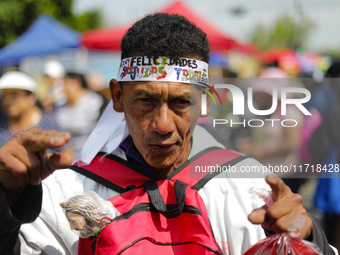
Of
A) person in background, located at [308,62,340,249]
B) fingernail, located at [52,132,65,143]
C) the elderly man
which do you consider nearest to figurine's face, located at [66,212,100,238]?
the elderly man

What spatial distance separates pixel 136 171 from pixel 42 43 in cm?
1060

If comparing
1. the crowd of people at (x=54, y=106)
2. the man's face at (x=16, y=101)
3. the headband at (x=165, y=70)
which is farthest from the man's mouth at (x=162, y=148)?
the man's face at (x=16, y=101)

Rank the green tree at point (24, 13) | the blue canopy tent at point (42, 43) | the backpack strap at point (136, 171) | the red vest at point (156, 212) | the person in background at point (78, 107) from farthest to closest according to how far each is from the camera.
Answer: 1. the green tree at point (24, 13)
2. the blue canopy tent at point (42, 43)
3. the person in background at point (78, 107)
4. the backpack strap at point (136, 171)
5. the red vest at point (156, 212)

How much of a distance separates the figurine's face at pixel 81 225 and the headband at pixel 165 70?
2.14ft

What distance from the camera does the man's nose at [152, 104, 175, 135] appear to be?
183 centimetres

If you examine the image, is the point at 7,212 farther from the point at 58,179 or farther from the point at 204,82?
the point at 204,82

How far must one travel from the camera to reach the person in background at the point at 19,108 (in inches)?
199

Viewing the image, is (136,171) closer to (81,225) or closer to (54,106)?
(81,225)

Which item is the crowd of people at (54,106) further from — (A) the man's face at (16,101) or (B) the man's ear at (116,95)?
(B) the man's ear at (116,95)

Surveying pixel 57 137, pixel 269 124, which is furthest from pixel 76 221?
pixel 269 124

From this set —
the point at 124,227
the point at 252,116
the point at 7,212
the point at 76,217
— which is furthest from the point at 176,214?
the point at 7,212

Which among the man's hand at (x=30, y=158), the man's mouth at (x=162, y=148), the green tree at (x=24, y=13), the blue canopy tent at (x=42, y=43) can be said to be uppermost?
the green tree at (x=24, y=13)

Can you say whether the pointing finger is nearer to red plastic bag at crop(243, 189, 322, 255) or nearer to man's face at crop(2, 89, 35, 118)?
red plastic bag at crop(243, 189, 322, 255)

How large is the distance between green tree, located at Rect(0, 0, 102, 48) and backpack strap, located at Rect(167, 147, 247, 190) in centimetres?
2094
